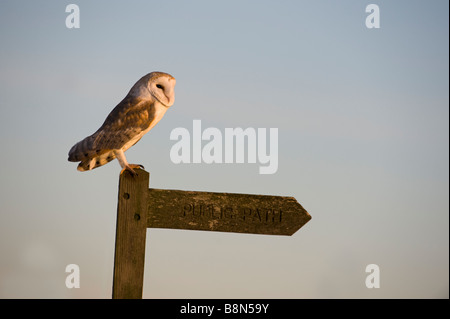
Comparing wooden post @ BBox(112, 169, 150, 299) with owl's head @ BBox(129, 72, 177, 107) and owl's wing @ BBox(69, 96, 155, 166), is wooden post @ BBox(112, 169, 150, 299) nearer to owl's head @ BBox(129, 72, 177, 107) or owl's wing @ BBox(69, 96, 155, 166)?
owl's wing @ BBox(69, 96, 155, 166)

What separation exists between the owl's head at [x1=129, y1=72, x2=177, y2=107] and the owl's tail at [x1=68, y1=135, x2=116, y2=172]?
0.60 meters

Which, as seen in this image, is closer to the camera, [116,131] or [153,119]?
[116,131]

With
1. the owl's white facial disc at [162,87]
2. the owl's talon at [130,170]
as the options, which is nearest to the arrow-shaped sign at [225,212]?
the owl's talon at [130,170]

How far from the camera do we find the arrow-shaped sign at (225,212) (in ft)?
11.6

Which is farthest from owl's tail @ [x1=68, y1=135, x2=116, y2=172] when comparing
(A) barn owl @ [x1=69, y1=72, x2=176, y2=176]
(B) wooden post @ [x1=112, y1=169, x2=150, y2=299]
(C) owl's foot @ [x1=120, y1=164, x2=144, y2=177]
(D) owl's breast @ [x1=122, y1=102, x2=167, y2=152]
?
(B) wooden post @ [x1=112, y1=169, x2=150, y2=299]

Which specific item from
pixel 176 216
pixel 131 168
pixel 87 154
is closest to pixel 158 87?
pixel 87 154

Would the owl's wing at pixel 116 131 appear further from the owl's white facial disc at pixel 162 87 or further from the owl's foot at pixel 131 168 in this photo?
the owl's foot at pixel 131 168

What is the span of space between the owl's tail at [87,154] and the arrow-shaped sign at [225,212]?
0.87 m

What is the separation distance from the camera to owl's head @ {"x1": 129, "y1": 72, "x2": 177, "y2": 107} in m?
4.36

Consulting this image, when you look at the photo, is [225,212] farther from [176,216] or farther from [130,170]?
[130,170]

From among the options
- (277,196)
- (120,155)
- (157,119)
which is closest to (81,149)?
(120,155)

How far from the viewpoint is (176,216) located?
11.6 ft

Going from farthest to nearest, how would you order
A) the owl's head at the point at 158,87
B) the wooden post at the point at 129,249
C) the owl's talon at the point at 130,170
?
1. the owl's head at the point at 158,87
2. the owl's talon at the point at 130,170
3. the wooden post at the point at 129,249

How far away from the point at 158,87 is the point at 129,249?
156 cm
